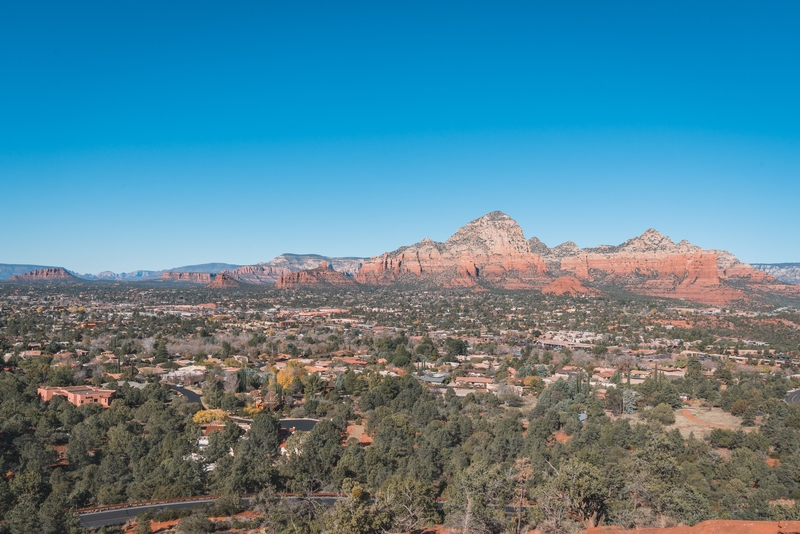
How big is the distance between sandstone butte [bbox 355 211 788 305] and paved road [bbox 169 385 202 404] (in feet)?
393

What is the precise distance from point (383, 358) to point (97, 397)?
33.2m

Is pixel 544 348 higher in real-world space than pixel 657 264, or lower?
lower

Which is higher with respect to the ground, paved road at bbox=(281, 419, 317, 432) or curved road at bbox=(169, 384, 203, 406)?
curved road at bbox=(169, 384, 203, 406)

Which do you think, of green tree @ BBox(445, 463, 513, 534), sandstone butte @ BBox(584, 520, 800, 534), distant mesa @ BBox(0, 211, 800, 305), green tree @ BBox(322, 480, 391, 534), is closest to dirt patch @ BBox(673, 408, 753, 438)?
green tree @ BBox(445, 463, 513, 534)

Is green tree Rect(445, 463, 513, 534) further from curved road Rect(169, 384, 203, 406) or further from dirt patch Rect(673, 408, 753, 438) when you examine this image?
curved road Rect(169, 384, 203, 406)

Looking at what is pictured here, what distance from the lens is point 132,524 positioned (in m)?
24.9

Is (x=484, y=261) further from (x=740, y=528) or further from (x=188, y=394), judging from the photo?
(x=740, y=528)

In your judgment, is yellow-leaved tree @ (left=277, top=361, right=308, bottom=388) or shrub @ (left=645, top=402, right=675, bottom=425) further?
yellow-leaved tree @ (left=277, top=361, right=308, bottom=388)

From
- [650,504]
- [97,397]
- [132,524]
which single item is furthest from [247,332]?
[650,504]

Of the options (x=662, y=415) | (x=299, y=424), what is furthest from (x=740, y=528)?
(x=299, y=424)

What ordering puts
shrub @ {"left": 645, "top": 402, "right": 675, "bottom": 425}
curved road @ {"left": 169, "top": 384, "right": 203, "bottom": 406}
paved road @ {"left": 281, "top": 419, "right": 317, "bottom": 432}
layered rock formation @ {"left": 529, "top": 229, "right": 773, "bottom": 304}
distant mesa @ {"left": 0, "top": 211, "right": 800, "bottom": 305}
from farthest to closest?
distant mesa @ {"left": 0, "top": 211, "right": 800, "bottom": 305}
layered rock formation @ {"left": 529, "top": 229, "right": 773, "bottom": 304}
curved road @ {"left": 169, "top": 384, "right": 203, "bottom": 406}
shrub @ {"left": 645, "top": 402, "right": 675, "bottom": 425}
paved road @ {"left": 281, "top": 419, "right": 317, "bottom": 432}

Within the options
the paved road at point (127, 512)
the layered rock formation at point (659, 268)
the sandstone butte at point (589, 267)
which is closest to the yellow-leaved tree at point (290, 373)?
the paved road at point (127, 512)

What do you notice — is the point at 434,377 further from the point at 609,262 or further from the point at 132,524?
the point at 609,262

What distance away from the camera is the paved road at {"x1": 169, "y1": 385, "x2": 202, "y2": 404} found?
48856 millimetres
